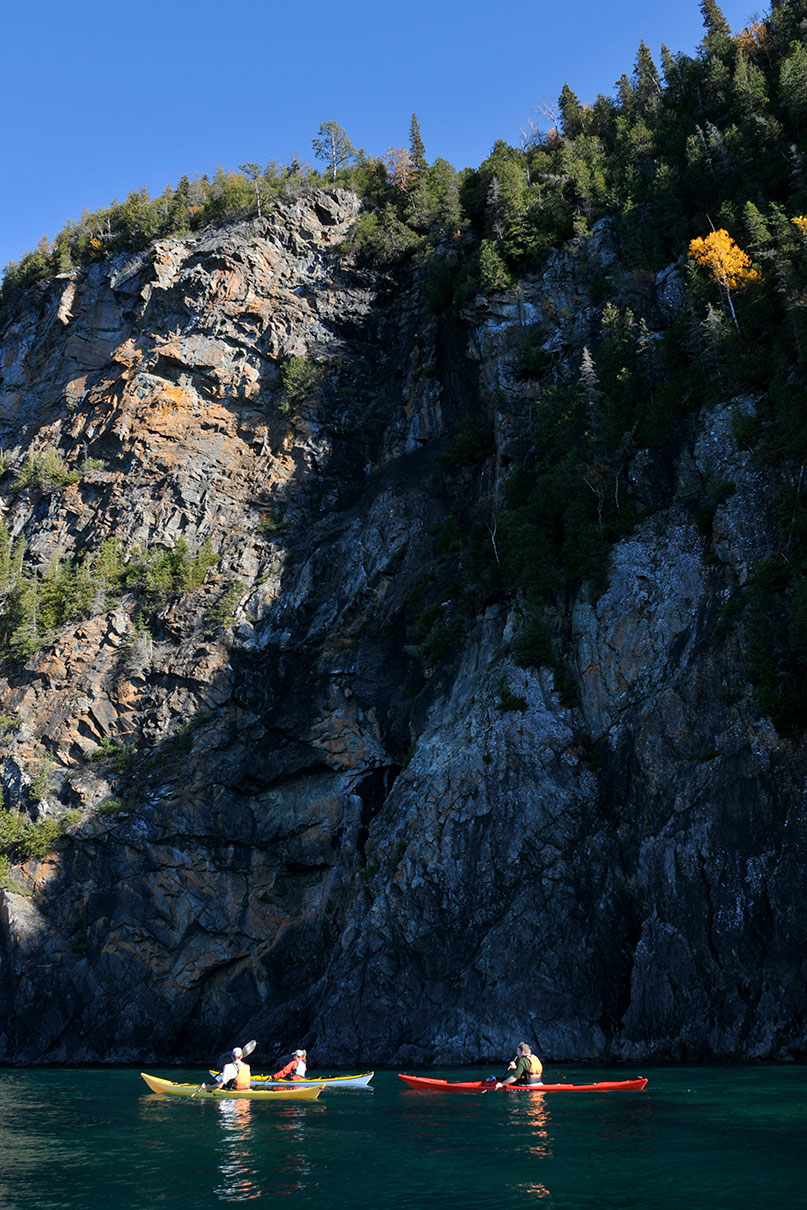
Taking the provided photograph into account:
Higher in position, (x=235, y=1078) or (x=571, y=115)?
(x=571, y=115)

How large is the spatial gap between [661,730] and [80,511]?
38.4 m

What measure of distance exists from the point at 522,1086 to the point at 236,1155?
8.87 metres

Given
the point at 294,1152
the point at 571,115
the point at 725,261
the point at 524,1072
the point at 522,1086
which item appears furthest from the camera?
the point at 571,115

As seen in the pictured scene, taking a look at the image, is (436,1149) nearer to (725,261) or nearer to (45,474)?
(725,261)

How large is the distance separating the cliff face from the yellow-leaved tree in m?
A: 2.90

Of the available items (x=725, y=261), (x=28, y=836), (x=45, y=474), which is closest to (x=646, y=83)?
(x=725, y=261)

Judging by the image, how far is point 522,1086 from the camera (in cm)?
2425

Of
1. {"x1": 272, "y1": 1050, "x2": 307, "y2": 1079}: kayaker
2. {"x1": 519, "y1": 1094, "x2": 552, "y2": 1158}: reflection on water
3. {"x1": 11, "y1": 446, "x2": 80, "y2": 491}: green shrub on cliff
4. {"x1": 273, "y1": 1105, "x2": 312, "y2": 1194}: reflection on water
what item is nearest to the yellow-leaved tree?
{"x1": 519, "y1": 1094, "x2": 552, "y2": 1158}: reflection on water

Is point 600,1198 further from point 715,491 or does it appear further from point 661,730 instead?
point 715,491

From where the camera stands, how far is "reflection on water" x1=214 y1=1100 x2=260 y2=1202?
1508 cm

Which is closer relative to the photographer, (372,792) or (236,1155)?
(236,1155)

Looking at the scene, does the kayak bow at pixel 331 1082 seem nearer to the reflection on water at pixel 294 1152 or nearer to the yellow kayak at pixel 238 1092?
the yellow kayak at pixel 238 1092

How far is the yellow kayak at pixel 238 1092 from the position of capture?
26266 millimetres

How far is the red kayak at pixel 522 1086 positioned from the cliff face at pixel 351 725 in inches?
173
